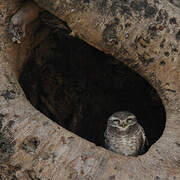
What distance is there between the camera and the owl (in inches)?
140

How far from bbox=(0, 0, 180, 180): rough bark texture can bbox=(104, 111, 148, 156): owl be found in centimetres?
Answer: 65

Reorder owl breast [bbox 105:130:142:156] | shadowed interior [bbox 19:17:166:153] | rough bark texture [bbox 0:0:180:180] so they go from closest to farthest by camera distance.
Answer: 1. rough bark texture [bbox 0:0:180:180]
2. owl breast [bbox 105:130:142:156]
3. shadowed interior [bbox 19:17:166:153]

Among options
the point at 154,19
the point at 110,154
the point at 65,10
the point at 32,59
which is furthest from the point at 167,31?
the point at 32,59

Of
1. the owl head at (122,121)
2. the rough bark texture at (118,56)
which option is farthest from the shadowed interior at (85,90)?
the rough bark texture at (118,56)

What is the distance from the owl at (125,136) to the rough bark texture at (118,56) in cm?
65

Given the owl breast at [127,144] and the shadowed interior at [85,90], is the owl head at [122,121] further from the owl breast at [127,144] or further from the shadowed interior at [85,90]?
the shadowed interior at [85,90]

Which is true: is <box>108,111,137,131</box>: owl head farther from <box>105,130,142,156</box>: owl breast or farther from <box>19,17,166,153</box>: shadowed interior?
<box>19,17,166,153</box>: shadowed interior

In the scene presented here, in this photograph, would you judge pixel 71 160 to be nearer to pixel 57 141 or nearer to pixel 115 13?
pixel 57 141

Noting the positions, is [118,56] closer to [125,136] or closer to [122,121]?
[122,121]

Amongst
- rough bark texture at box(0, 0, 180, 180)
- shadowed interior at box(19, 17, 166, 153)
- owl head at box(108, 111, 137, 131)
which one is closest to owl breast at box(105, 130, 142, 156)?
owl head at box(108, 111, 137, 131)

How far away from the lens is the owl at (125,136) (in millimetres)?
3566

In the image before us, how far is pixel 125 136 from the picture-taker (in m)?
3.58

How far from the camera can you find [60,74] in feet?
15.3

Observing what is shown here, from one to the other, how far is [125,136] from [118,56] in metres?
1.00
